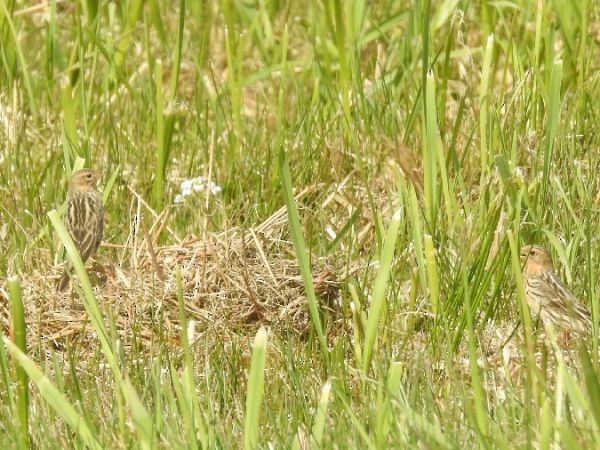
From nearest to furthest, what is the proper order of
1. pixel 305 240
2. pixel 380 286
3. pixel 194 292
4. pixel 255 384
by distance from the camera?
pixel 255 384, pixel 380 286, pixel 194 292, pixel 305 240

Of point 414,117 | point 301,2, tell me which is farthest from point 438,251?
point 301,2

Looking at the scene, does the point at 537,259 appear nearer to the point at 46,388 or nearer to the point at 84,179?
the point at 84,179

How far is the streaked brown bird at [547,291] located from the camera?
4520 mm

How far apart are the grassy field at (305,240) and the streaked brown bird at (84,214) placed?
0.24 ft

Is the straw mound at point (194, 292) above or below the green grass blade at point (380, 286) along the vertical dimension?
below

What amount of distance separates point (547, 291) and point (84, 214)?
1884 millimetres

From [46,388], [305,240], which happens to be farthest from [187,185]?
[46,388]

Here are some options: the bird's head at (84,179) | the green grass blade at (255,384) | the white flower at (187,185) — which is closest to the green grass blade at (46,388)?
the green grass blade at (255,384)

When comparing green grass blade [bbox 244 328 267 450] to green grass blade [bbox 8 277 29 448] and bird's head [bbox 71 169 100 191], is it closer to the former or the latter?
green grass blade [bbox 8 277 29 448]

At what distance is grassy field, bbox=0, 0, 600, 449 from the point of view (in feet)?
10.8

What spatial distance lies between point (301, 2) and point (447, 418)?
5378 millimetres

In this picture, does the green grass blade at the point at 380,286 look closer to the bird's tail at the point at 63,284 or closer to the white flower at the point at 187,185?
the bird's tail at the point at 63,284

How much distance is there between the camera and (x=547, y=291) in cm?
475

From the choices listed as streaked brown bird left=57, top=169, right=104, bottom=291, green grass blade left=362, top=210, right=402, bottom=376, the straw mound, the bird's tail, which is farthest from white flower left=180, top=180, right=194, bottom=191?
green grass blade left=362, top=210, right=402, bottom=376
